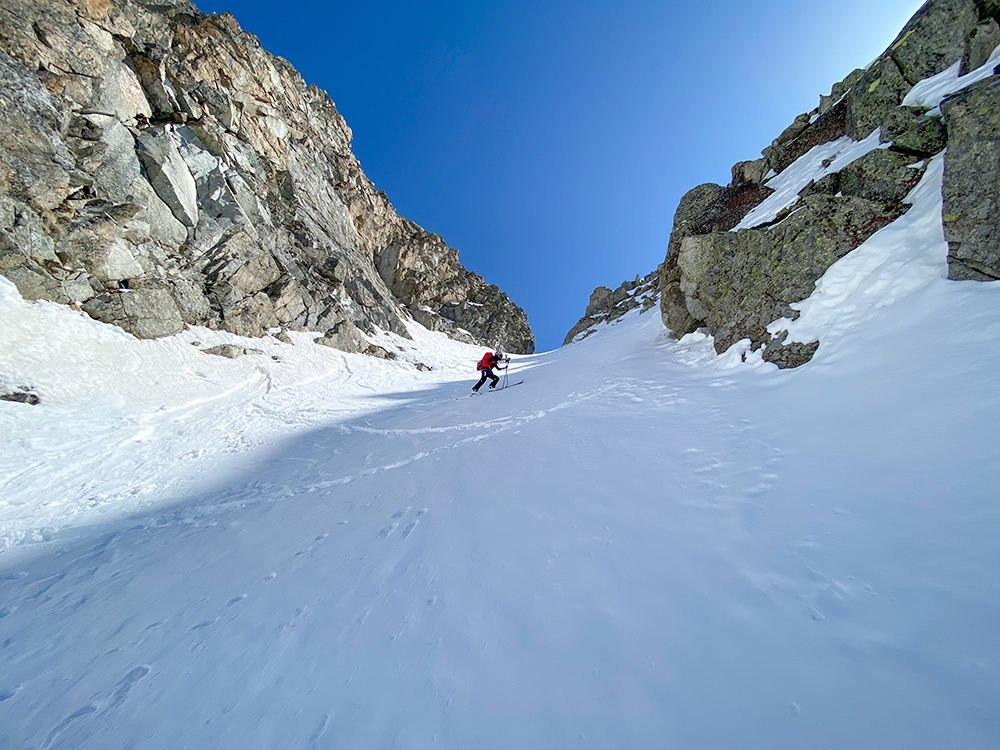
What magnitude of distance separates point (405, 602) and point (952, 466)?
502 centimetres

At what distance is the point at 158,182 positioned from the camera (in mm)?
18641

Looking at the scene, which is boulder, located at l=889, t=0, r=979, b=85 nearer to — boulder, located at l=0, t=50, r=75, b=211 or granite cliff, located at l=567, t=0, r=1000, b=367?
granite cliff, located at l=567, t=0, r=1000, b=367

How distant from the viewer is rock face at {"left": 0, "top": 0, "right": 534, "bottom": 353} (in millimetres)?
13734

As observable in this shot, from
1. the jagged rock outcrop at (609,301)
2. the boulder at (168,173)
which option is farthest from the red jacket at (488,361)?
the jagged rock outcrop at (609,301)

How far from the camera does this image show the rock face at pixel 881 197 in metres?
5.42

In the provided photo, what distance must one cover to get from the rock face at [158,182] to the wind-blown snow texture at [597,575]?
11593 millimetres

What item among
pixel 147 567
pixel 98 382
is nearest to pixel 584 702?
pixel 147 567

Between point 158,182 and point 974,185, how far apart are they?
95.6 feet

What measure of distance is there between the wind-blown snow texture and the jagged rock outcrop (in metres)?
47.7

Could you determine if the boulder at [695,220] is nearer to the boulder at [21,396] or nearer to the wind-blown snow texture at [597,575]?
the wind-blown snow texture at [597,575]

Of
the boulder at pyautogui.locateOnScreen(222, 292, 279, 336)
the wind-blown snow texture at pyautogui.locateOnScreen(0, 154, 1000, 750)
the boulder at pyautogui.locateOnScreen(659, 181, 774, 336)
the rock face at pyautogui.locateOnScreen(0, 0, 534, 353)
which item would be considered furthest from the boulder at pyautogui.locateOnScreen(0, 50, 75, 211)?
the boulder at pyautogui.locateOnScreen(659, 181, 774, 336)

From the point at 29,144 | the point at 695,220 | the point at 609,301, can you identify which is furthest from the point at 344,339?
the point at 609,301

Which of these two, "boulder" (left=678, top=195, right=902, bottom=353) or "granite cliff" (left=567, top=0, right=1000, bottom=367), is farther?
"boulder" (left=678, top=195, right=902, bottom=353)

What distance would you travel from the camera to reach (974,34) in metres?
7.71
